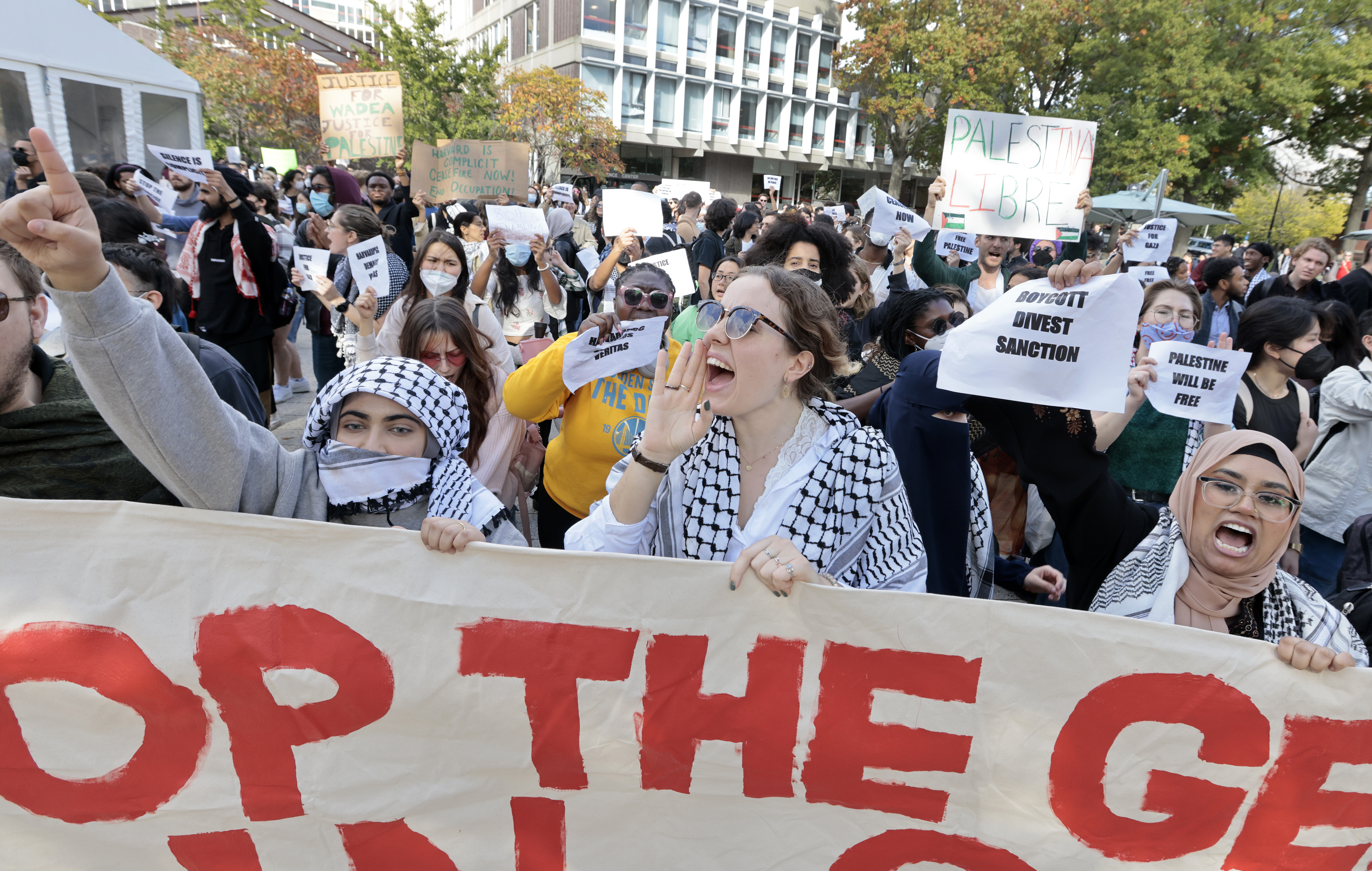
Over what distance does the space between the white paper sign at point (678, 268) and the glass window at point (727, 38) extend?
4297cm

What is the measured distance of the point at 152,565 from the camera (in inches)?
67.1

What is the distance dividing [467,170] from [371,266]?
3.39 meters

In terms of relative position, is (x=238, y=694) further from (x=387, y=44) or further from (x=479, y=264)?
(x=387, y=44)

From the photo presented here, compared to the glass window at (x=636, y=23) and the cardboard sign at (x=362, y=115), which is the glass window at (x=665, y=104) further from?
the cardboard sign at (x=362, y=115)

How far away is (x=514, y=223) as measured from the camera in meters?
4.97

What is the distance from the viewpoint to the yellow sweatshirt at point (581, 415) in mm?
2748

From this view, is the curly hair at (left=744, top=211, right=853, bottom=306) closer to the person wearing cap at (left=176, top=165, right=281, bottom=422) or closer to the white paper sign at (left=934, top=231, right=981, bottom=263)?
the white paper sign at (left=934, top=231, right=981, bottom=263)

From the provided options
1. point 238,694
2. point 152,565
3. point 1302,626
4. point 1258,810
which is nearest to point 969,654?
point 1258,810

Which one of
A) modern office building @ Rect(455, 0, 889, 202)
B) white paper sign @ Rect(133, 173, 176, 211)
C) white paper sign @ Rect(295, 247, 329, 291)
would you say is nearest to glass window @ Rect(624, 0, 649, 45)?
modern office building @ Rect(455, 0, 889, 202)

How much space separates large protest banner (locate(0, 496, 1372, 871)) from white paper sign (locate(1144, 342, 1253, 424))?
61.1 inches

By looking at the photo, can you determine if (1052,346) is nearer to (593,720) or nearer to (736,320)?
(736,320)

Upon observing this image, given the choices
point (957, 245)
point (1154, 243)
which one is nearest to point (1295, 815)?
point (957, 245)

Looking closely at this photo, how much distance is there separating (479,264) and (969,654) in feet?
15.1

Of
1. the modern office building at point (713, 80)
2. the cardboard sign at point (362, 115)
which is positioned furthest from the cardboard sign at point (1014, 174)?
the modern office building at point (713, 80)
